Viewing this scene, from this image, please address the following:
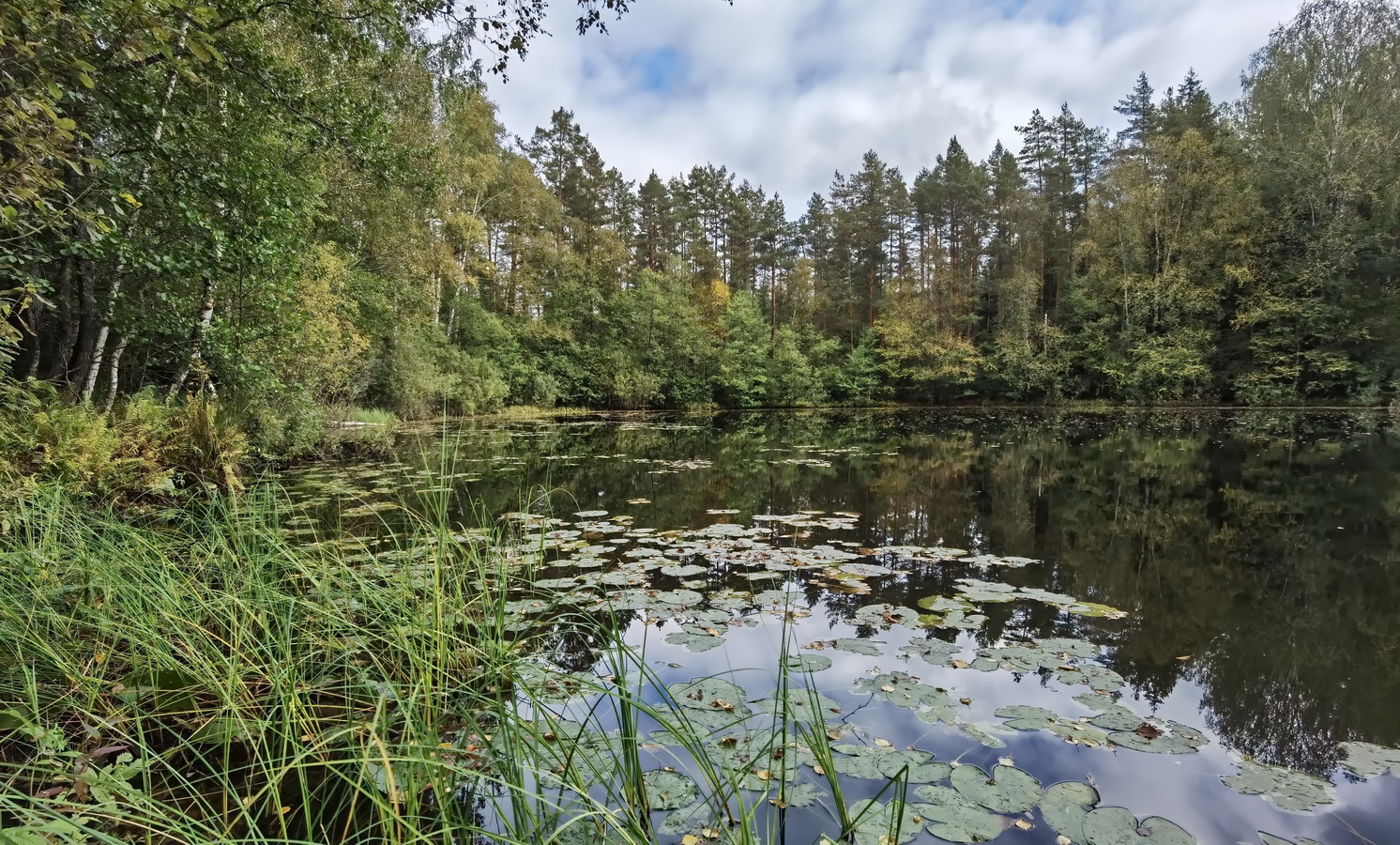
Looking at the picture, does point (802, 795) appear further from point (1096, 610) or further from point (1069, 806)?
point (1096, 610)

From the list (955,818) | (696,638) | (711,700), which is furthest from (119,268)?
(955,818)

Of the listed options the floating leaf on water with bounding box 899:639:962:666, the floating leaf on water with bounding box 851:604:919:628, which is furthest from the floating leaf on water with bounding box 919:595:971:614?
the floating leaf on water with bounding box 899:639:962:666

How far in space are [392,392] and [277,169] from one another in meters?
9.57

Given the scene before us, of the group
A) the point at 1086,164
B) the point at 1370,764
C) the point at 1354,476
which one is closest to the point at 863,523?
the point at 1370,764

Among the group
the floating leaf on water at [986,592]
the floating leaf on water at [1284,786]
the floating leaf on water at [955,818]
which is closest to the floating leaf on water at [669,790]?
the floating leaf on water at [955,818]

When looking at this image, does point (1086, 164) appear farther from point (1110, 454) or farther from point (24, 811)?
point (24, 811)

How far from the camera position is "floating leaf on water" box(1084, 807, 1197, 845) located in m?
1.86

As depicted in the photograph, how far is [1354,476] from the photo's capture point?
820 cm

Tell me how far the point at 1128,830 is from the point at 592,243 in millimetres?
28006

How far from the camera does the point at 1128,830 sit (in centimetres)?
190

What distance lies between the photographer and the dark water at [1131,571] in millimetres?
2352

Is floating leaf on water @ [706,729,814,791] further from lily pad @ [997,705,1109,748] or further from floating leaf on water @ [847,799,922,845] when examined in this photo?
Result: lily pad @ [997,705,1109,748]

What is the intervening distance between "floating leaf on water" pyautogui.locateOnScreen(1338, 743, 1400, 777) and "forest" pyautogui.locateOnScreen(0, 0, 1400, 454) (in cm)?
540

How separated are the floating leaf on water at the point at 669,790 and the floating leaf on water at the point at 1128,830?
4.10 ft
